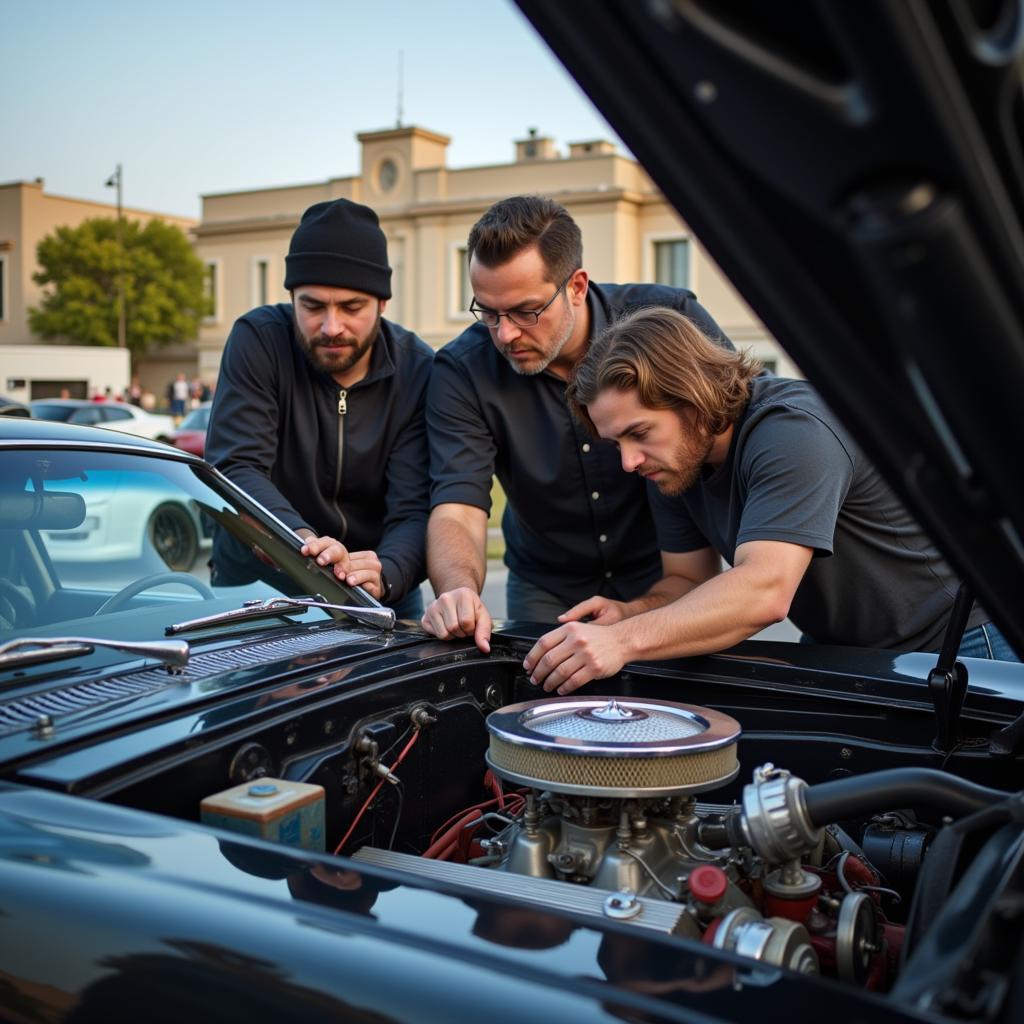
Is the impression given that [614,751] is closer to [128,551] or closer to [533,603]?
[128,551]

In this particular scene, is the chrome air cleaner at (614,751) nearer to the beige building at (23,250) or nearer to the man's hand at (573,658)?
the man's hand at (573,658)

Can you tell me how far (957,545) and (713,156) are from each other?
538 millimetres

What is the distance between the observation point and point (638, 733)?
1895 millimetres

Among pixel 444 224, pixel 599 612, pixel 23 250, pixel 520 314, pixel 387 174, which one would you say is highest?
pixel 387 174

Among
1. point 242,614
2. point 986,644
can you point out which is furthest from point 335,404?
point 986,644

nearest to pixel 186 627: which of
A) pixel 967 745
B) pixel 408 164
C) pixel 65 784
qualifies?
pixel 65 784

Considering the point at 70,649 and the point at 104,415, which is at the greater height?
the point at 104,415

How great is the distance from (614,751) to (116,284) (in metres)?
47.7

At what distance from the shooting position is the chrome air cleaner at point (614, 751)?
1772 mm

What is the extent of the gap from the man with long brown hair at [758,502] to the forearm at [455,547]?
1.58ft

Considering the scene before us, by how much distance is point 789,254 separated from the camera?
43.0 inches

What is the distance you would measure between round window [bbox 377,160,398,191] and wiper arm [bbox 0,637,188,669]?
123ft

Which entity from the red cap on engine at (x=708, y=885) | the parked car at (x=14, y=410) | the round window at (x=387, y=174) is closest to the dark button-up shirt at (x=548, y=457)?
the parked car at (x=14, y=410)

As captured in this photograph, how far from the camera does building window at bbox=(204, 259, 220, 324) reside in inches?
1707
